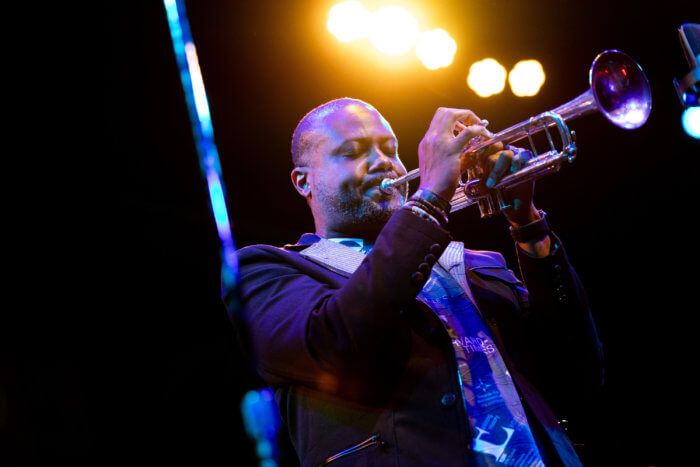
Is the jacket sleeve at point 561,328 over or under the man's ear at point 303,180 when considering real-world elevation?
under

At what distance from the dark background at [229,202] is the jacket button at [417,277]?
2584 millimetres

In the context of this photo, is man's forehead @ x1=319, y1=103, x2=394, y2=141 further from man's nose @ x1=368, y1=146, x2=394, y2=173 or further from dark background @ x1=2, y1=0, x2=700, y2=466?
dark background @ x1=2, y1=0, x2=700, y2=466

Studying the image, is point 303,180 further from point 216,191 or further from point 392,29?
point 392,29

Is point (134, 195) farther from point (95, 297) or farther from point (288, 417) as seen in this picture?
point (288, 417)

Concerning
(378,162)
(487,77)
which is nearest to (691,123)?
(487,77)

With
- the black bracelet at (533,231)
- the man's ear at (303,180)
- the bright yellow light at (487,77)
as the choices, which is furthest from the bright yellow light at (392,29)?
the black bracelet at (533,231)

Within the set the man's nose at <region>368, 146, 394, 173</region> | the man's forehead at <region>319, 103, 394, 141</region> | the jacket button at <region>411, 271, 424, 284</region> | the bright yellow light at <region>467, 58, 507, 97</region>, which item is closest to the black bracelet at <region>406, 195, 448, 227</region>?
the jacket button at <region>411, 271, 424, 284</region>

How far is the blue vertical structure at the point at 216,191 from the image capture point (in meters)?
1.51

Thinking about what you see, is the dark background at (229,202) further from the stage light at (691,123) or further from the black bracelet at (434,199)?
the black bracelet at (434,199)

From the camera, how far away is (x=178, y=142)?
443 cm

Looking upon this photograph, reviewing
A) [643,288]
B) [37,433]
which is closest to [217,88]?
[37,433]

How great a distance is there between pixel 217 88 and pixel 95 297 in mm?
2084

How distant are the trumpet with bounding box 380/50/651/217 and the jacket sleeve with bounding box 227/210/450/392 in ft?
1.94

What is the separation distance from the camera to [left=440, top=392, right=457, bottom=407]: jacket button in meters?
1.62
